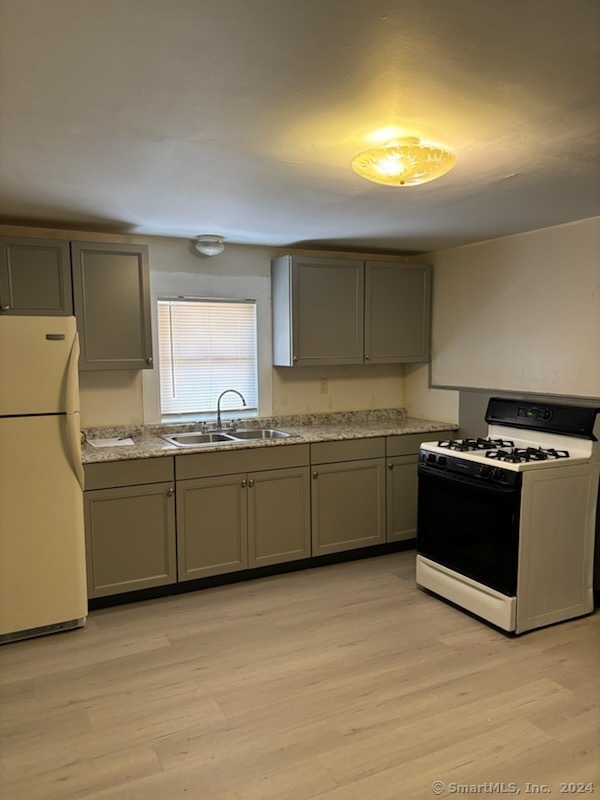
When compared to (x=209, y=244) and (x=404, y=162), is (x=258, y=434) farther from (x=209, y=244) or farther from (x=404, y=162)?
(x=404, y=162)

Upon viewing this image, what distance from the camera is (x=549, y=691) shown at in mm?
2506

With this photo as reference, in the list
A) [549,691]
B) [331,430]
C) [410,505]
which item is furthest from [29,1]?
[410,505]

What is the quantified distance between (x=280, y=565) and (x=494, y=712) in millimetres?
1765

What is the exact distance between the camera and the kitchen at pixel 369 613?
210cm

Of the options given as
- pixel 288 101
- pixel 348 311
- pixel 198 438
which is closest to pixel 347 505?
pixel 198 438

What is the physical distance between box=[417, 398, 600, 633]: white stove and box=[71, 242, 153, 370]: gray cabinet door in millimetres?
1938

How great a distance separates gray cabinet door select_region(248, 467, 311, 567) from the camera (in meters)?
3.71

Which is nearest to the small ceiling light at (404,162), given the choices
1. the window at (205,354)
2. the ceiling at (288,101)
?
the ceiling at (288,101)

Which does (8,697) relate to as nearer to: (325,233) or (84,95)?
(84,95)

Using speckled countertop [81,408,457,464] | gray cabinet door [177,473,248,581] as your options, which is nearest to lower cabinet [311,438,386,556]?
speckled countertop [81,408,457,464]

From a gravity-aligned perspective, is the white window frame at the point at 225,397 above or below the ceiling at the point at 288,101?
below

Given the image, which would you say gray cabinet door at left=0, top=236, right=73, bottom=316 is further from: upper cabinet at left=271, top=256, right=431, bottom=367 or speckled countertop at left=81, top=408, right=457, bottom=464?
upper cabinet at left=271, top=256, right=431, bottom=367

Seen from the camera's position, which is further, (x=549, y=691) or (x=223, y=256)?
(x=223, y=256)

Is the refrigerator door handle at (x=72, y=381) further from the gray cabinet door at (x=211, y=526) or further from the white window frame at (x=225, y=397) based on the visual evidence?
the white window frame at (x=225, y=397)
